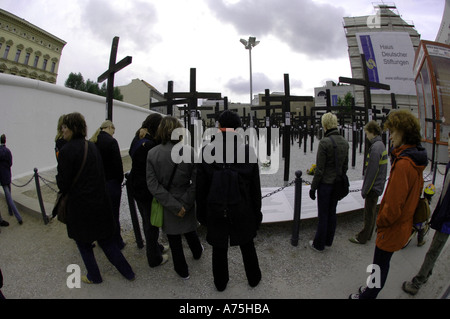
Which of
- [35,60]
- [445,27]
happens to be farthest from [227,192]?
[35,60]

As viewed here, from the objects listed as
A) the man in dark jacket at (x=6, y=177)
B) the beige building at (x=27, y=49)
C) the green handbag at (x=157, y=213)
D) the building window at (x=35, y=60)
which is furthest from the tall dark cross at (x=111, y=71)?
the building window at (x=35, y=60)

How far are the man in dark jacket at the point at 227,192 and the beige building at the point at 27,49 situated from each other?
47.3m

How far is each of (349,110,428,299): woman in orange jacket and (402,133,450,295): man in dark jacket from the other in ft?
1.42

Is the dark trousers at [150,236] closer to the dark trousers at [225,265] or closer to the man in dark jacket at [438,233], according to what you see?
the dark trousers at [225,265]

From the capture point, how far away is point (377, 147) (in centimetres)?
317

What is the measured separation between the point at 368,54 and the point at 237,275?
44.4 metres

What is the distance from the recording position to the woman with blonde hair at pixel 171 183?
2516mm

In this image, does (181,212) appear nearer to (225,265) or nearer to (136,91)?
(225,265)

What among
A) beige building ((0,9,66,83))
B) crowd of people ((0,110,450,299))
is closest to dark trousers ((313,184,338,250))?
crowd of people ((0,110,450,299))

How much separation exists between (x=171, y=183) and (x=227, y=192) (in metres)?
0.69

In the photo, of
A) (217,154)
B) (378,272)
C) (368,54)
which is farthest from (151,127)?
(368,54)

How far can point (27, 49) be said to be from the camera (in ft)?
129

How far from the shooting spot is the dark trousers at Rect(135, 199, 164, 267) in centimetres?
284
